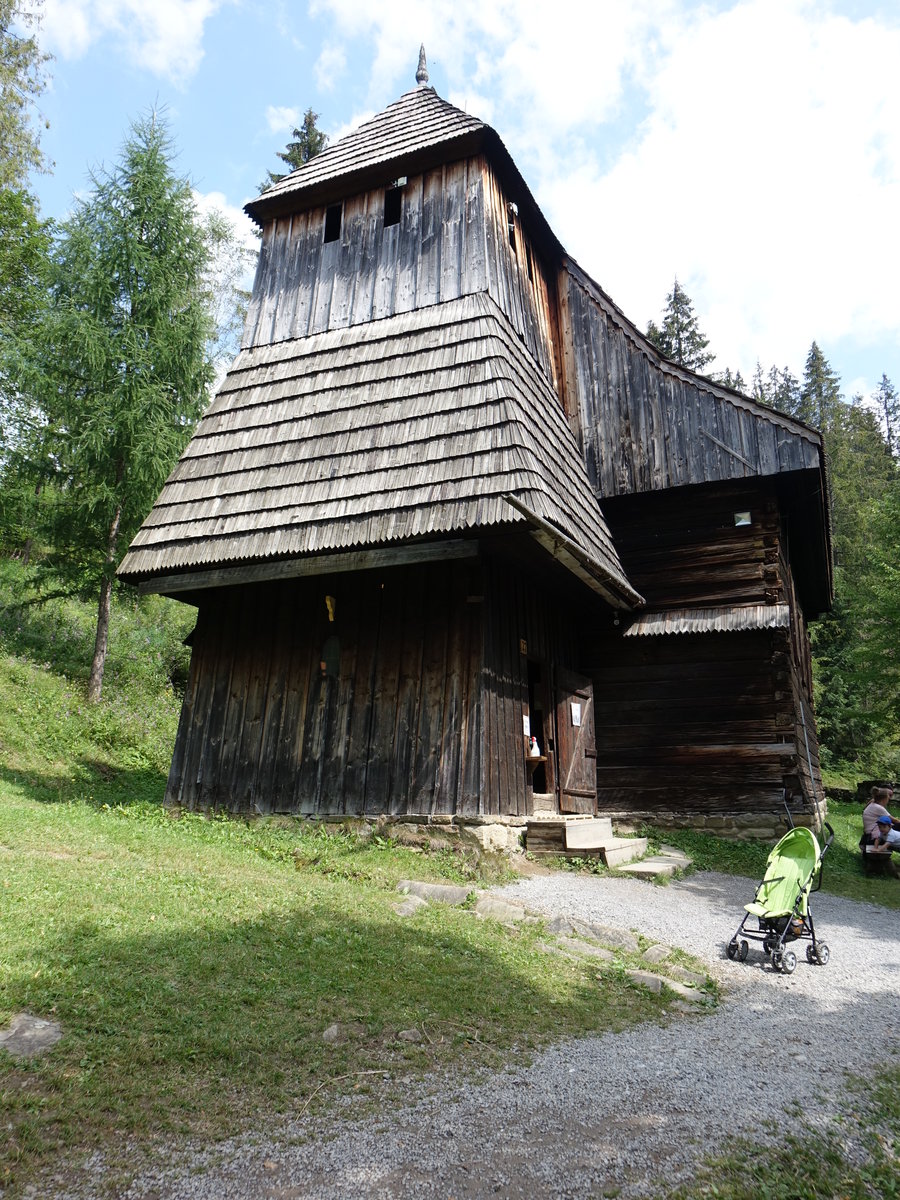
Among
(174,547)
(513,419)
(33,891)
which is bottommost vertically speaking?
(33,891)

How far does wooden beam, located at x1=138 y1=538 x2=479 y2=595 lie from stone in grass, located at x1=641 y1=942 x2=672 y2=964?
13.5 feet

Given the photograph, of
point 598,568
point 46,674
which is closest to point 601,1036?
point 598,568

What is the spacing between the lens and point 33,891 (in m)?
5.55

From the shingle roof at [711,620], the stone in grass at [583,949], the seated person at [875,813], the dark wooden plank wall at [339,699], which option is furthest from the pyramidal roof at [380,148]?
the seated person at [875,813]

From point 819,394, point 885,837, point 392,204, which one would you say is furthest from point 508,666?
point 819,394

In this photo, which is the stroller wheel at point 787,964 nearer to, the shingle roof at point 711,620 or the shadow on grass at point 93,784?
the shingle roof at point 711,620

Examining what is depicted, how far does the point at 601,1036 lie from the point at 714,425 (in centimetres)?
990

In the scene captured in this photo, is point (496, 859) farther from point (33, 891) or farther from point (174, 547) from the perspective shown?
point (174, 547)

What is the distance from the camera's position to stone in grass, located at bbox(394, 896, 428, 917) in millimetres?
6180

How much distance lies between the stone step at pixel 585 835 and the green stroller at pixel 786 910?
8.37ft

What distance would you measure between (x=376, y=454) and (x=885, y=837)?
8816 mm

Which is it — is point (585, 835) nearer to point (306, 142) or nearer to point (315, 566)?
point (315, 566)

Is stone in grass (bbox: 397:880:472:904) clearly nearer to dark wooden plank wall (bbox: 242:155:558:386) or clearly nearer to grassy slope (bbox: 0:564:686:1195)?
grassy slope (bbox: 0:564:686:1195)

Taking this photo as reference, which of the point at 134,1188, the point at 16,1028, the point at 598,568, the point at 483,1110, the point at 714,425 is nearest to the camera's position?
the point at 134,1188
